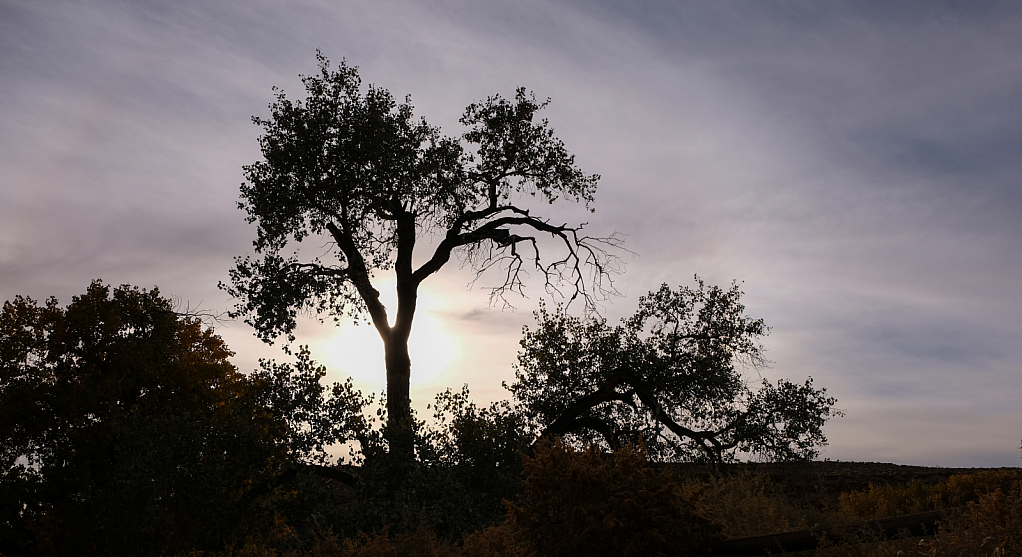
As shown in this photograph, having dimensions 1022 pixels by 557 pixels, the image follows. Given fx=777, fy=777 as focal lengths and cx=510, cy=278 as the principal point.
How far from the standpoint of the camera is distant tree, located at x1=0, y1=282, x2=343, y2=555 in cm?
1700

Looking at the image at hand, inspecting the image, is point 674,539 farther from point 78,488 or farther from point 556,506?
point 78,488

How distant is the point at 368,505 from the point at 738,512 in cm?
755

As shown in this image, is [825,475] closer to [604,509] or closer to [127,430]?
[604,509]

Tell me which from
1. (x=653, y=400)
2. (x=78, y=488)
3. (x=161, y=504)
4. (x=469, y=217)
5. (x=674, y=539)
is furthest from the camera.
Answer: (x=469, y=217)

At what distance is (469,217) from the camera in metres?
23.4

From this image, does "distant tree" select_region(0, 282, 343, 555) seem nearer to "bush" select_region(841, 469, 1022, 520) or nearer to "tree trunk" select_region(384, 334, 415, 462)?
"tree trunk" select_region(384, 334, 415, 462)

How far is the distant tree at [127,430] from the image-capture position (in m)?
17.0

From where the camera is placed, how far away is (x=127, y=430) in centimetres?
1822

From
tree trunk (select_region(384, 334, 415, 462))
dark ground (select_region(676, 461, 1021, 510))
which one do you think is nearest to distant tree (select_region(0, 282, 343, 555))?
tree trunk (select_region(384, 334, 415, 462))

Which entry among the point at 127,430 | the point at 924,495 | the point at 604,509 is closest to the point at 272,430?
the point at 127,430

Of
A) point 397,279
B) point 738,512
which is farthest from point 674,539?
point 397,279

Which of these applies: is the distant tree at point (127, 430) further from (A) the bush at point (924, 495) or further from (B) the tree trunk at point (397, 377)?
(A) the bush at point (924, 495)

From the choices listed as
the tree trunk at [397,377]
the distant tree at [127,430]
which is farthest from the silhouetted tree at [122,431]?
the tree trunk at [397,377]

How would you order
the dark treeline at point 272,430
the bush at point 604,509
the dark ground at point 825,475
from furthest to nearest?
the dark ground at point 825,475, the dark treeline at point 272,430, the bush at point 604,509
